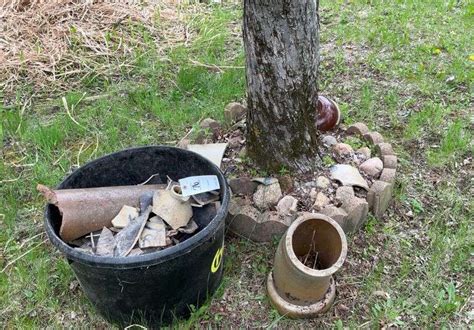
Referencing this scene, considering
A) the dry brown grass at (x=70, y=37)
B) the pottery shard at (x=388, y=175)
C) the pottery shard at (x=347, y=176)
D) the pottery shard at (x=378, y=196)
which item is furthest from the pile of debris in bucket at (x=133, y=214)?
the dry brown grass at (x=70, y=37)

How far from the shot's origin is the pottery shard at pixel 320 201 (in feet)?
7.15

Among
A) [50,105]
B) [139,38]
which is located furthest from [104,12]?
[50,105]

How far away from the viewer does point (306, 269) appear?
1.77 metres

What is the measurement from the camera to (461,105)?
304 centimetres

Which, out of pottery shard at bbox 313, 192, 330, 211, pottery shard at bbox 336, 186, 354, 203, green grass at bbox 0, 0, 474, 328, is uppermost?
pottery shard at bbox 336, 186, 354, 203

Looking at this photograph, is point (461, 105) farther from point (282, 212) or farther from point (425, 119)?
point (282, 212)

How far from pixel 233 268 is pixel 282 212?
0.32 m

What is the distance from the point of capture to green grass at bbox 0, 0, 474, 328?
2.03 metres

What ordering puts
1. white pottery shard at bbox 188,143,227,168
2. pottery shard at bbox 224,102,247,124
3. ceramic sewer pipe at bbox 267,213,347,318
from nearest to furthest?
ceramic sewer pipe at bbox 267,213,347,318
white pottery shard at bbox 188,143,227,168
pottery shard at bbox 224,102,247,124

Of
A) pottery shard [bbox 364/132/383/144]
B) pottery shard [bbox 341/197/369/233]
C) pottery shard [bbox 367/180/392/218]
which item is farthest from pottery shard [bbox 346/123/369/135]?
pottery shard [bbox 341/197/369/233]

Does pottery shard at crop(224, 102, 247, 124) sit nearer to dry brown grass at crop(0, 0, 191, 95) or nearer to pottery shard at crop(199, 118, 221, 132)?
pottery shard at crop(199, 118, 221, 132)

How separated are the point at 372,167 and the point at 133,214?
1.13 m

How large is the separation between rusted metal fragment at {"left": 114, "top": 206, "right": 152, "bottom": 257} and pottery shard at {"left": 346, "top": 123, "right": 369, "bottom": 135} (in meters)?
1.20

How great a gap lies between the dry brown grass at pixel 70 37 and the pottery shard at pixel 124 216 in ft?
5.82
